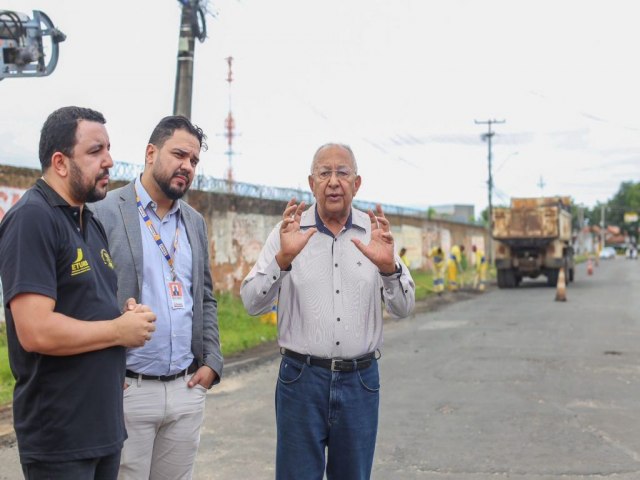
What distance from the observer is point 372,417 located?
375cm

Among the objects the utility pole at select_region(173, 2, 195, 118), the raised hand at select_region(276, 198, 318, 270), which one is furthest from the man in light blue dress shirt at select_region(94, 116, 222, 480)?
the utility pole at select_region(173, 2, 195, 118)

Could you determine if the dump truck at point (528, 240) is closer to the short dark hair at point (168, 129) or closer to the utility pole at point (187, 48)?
the utility pole at point (187, 48)

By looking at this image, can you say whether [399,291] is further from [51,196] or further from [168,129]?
[51,196]

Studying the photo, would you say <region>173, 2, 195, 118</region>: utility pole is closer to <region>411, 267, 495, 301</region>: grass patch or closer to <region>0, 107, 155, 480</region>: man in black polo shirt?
→ <region>0, 107, 155, 480</region>: man in black polo shirt

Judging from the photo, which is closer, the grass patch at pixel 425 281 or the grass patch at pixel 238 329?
the grass patch at pixel 238 329

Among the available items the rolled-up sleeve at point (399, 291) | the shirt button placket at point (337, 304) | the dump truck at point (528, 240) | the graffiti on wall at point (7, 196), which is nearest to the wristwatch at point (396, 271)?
the rolled-up sleeve at point (399, 291)

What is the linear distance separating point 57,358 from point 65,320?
0.46 feet

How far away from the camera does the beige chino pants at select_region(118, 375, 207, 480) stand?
3295 millimetres

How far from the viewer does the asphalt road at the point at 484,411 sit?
19.2 ft

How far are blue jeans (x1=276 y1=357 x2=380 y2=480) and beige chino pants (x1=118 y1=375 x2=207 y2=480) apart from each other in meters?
0.44

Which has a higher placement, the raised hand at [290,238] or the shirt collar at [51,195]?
the shirt collar at [51,195]

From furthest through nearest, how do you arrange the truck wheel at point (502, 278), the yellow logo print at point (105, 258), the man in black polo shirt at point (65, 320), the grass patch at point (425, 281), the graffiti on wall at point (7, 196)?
1. the truck wheel at point (502, 278)
2. the grass patch at point (425, 281)
3. the graffiti on wall at point (7, 196)
4. the yellow logo print at point (105, 258)
5. the man in black polo shirt at point (65, 320)

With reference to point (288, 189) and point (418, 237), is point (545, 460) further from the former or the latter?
point (418, 237)

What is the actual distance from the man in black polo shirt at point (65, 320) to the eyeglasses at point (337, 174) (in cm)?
120
